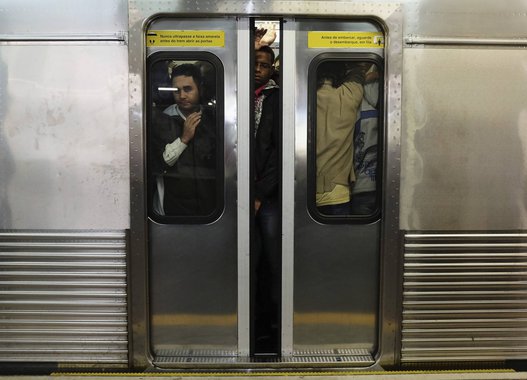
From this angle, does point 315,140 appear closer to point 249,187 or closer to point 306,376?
point 249,187

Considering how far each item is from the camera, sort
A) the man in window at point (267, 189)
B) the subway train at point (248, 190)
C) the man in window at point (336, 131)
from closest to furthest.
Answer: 1. the subway train at point (248, 190)
2. the man in window at point (336, 131)
3. the man in window at point (267, 189)

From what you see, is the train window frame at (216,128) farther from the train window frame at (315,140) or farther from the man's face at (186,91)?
the train window frame at (315,140)

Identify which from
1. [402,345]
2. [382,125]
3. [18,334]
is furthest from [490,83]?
[18,334]

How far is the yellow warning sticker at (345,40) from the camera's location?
291cm

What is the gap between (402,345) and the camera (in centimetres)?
300

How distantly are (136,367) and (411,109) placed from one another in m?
2.37

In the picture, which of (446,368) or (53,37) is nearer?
(53,37)

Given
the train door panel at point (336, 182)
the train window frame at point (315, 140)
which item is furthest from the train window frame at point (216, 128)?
the train window frame at point (315, 140)

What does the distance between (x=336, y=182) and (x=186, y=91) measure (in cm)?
111

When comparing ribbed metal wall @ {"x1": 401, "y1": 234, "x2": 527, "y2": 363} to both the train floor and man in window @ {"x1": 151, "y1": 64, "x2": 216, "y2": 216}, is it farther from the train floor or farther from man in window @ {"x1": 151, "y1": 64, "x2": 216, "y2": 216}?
man in window @ {"x1": 151, "y1": 64, "x2": 216, "y2": 216}

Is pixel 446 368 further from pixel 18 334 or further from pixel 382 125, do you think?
pixel 18 334

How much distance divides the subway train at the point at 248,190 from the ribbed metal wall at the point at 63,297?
12mm

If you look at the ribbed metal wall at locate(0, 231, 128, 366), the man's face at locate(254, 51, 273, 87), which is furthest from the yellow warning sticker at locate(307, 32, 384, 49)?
the ribbed metal wall at locate(0, 231, 128, 366)

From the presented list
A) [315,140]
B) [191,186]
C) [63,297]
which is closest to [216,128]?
[191,186]
